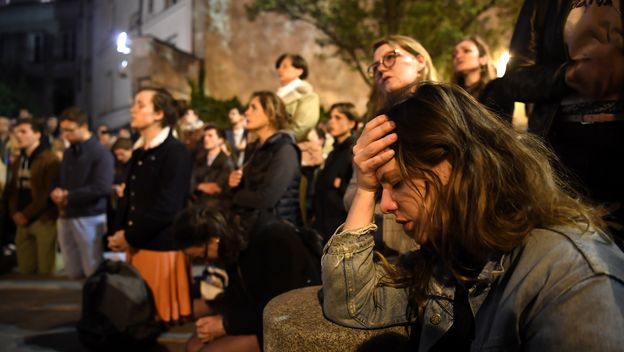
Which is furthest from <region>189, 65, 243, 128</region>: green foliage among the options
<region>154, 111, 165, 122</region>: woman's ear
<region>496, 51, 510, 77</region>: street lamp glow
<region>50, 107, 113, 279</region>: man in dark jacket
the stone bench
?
the stone bench

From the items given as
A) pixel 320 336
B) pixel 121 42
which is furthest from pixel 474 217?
pixel 121 42

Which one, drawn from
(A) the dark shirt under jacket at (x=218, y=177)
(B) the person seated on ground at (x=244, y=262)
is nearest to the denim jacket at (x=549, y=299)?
(B) the person seated on ground at (x=244, y=262)

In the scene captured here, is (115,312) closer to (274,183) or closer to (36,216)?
(274,183)

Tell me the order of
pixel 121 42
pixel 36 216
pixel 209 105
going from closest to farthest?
pixel 36 216 < pixel 209 105 < pixel 121 42

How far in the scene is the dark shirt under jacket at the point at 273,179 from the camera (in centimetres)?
379

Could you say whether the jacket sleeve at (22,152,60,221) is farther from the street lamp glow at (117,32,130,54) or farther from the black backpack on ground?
the street lamp glow at (117,32,130,54)

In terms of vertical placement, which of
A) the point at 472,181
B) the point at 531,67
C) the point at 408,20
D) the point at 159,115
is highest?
the point at 408,20

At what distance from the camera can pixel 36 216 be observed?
6.74 metres

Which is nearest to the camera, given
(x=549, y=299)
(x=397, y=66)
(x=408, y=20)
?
(x=549, y=299)

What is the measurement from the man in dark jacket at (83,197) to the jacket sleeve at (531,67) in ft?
16.2

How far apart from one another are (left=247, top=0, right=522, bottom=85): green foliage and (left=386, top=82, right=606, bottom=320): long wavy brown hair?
41.7ft

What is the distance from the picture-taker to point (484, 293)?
1.31m

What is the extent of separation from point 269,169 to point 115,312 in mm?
1361

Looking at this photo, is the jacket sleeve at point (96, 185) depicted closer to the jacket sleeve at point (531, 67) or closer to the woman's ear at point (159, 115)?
the woman's ear at point (159, 115)
